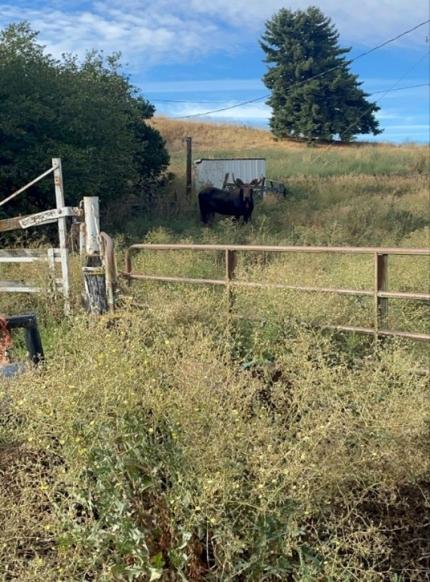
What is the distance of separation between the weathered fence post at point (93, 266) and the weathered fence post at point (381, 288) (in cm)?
261

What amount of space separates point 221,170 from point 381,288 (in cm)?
1799

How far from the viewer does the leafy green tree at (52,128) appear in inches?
586

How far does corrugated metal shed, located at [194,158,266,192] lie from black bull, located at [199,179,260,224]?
3089mm

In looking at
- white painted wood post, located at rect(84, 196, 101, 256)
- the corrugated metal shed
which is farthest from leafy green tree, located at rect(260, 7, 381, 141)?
white painted wood post, located at rect(84, 196, 101, 256)

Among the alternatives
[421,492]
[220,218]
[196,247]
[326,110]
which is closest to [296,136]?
[326,110]

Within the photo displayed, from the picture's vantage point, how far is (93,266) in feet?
21.0

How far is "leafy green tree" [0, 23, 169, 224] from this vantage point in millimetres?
14875

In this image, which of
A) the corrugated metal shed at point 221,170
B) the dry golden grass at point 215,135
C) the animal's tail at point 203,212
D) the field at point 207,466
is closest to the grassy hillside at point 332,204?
the animal's tail at point 203,212

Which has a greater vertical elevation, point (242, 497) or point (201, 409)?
point (201, 409)

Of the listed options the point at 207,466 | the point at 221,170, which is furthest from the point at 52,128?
the point at 207,466

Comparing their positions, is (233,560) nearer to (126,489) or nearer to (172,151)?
(126,489)

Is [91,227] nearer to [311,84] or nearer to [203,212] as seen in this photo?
[203,212]

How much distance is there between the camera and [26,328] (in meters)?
4.75

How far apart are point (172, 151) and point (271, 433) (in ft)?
118
